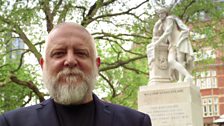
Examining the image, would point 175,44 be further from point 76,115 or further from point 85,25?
point 76,115

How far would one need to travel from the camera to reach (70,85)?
105 inches

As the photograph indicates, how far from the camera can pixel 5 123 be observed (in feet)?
8.91

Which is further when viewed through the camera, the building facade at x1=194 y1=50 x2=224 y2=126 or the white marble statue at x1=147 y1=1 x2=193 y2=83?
the building facade at x1=194 y1=50 x2=224 y2=126

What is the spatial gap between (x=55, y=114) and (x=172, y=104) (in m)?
10.1

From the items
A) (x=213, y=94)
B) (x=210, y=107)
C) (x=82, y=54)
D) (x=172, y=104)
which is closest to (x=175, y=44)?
(x=172, y=104)

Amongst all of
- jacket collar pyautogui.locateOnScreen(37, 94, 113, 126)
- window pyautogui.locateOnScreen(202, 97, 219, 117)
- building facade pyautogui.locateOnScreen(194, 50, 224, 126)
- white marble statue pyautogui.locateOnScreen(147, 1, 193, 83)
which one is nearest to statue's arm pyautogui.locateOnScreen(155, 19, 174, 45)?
white marble statue pyautogui.locateOnScreen(147, 1, 193, 83)

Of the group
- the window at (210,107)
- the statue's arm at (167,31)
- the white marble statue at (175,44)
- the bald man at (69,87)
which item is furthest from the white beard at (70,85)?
the window at (210,107)

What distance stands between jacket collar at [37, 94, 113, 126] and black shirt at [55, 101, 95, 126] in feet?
0.10

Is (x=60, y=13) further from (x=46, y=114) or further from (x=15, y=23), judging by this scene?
(x=46, y=114)

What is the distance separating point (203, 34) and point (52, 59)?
16005 millimetres

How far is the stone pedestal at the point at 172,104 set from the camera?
1248 cm

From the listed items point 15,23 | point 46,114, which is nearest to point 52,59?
point 46,114

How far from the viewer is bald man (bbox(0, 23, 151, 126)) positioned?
2.68 meters

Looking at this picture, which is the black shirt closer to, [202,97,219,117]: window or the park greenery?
the park greenery
